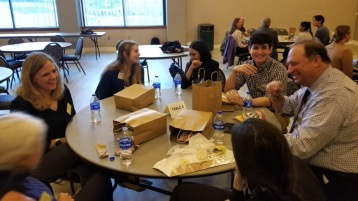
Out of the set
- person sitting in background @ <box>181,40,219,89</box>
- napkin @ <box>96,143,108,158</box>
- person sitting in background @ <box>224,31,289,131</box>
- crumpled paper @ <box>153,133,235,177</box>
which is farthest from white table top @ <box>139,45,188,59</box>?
crumpled paper @ <box>153,133,235,177</box>

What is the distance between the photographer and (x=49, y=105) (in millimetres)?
2178

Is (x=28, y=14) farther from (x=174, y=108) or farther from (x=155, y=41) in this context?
(x=174, y=108)

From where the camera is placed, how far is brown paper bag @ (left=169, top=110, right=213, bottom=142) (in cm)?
173

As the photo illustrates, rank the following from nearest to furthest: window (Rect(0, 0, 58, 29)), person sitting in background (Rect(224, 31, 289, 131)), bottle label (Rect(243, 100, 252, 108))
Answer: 1. bottle label (Rect(243, 100, 252, 108))
2. person sitting in background (Rect(224, 31, 289, 131))
3. window (Rect(0, 0, 58, 29))

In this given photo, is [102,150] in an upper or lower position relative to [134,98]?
lower

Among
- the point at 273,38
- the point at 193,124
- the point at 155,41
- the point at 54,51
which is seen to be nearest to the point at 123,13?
the point at 155,41

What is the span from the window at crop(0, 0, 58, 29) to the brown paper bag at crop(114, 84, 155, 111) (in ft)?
25.1

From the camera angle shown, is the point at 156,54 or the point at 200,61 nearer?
the point at 200,61

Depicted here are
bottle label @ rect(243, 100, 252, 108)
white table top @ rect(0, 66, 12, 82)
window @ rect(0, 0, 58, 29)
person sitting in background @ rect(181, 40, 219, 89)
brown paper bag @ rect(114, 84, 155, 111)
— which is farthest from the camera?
window @ rect(0, 0, 58, 29)

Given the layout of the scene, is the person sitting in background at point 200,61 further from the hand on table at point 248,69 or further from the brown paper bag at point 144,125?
the brown paper bag at point 144,125

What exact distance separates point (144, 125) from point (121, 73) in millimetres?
1293

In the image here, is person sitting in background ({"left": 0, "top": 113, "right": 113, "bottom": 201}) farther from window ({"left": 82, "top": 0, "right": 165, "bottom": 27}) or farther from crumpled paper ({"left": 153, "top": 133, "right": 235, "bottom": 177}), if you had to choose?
window ({"left": 82, "top": 0, "right": 165, "bottom": 27})

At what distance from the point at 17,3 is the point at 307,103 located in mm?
9308

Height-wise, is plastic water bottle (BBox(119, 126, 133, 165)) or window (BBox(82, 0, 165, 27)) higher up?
window (BBox(82, 0, 165, 27))
